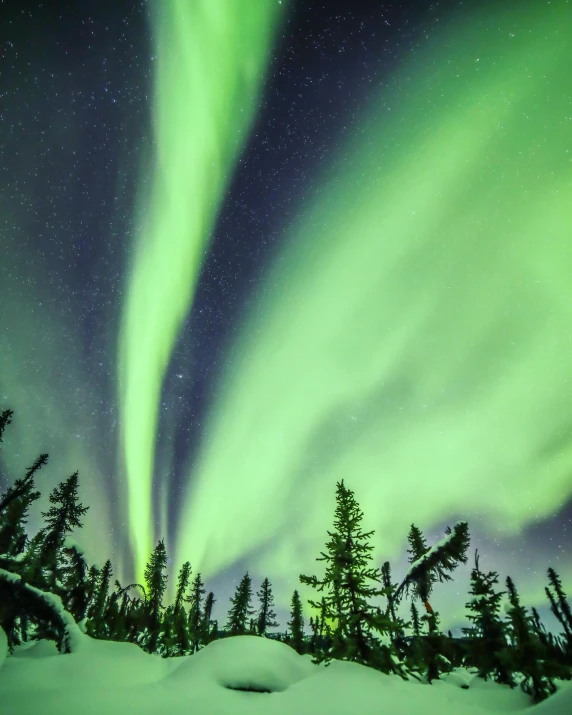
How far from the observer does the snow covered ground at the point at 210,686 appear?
17.3 ft

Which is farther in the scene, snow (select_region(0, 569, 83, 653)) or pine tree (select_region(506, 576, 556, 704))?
pine tree (select_region(506, 576, 556, 704))

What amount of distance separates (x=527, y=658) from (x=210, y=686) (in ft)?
50.5

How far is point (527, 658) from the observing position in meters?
14.0

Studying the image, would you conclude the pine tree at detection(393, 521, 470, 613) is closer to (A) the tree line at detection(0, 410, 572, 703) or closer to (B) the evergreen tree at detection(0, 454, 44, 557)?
(A) the tree line at detection(0, 410, 572, 703)

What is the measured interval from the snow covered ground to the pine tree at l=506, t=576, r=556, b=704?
28.0 feet

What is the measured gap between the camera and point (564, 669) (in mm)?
12984

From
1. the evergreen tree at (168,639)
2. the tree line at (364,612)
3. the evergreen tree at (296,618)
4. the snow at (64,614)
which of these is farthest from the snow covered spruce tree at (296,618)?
the snow at (64,614)

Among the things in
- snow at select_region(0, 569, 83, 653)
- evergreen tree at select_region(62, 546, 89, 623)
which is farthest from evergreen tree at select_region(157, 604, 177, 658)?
snow at select_region(0, 569, 83, 653)

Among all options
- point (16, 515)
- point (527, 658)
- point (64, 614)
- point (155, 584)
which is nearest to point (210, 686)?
point (64, 614)

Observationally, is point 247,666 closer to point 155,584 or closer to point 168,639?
point 168,639

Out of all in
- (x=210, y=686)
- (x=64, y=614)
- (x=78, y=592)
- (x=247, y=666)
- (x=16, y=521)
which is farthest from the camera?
(x=16, y=521)

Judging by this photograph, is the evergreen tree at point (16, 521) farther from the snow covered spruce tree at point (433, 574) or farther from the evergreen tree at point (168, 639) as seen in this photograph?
the snow covered spruce tree at point (433, 574)

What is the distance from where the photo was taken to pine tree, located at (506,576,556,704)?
12.5 meters

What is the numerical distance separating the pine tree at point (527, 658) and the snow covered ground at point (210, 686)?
853 centimetres
